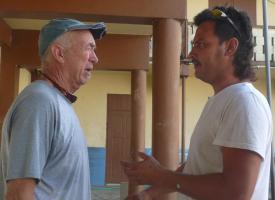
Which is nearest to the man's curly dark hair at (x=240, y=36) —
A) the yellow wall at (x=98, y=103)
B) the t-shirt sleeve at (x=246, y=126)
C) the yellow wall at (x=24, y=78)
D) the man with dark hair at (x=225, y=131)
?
the man with dark hair at (x=225, y=131)

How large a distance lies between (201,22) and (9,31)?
6595 millimetres

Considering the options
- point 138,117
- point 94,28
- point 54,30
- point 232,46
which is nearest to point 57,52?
point 54,30

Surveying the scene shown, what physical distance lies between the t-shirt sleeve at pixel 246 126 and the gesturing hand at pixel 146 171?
0.31 metres

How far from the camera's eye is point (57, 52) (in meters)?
2.15

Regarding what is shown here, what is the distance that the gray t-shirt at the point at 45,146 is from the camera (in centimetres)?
182

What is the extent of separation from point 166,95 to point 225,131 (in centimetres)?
305

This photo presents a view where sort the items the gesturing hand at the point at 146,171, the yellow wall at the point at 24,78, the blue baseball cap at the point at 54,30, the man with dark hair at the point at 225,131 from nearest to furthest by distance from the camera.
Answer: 1. the man with dark hair at the point at 225,131
2. the gesturing hand at the point at 146,171
3. the blue baseball cap at the point at 54,30
4. the yellow wall at the point at 24,78

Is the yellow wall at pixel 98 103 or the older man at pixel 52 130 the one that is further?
the yellow wall at pixel 98 103

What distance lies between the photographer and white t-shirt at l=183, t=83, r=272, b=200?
182cm

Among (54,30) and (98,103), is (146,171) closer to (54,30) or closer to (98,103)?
(54,30)

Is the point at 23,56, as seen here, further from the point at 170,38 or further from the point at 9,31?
the point at 170,38

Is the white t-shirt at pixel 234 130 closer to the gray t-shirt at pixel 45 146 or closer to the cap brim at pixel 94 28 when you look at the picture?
the gray t-shirt at pixel 45 146

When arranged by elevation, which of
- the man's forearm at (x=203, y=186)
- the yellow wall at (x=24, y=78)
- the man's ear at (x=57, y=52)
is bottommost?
the man's forearm at (x=203, y=186)

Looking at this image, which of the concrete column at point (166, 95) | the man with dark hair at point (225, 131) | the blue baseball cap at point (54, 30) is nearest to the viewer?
the man with dark hair at point (225, 131)
